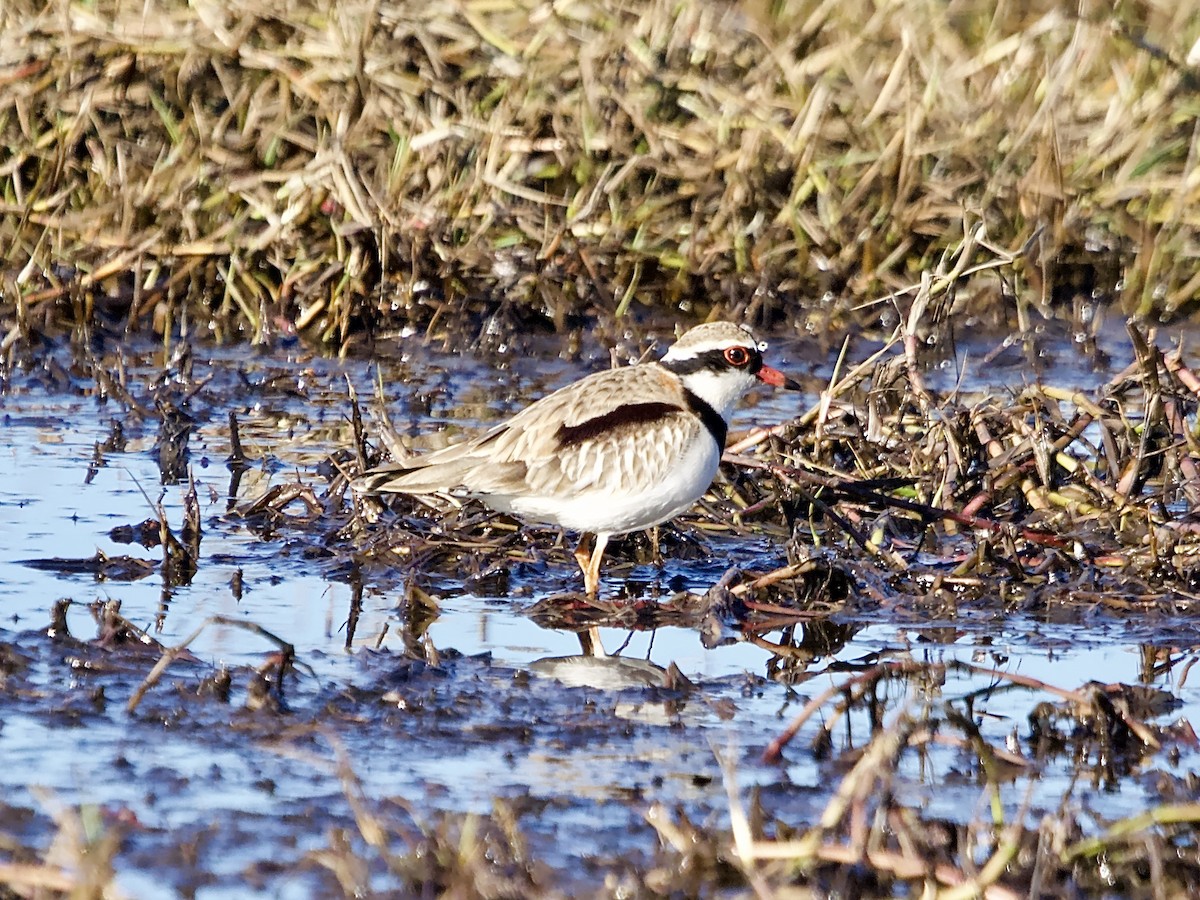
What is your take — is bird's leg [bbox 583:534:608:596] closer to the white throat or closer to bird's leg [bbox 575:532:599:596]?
bird's leg [bbox 575:532:599:596]

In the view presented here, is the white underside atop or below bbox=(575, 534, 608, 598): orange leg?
atop

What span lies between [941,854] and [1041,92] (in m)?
7.45

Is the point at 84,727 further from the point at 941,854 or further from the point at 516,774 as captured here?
the point at 941,854

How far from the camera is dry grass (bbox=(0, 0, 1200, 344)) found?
10102 millimetres

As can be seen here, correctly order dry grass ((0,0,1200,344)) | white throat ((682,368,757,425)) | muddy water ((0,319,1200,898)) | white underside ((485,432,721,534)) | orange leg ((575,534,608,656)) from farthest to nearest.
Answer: dry grass ((0,0,1200,344)), white throat ((682,368,757,425)), white underside ((485,432,721,534)), orange leg ((575,534,608,656)), muddy water ((0,319,1200,898))

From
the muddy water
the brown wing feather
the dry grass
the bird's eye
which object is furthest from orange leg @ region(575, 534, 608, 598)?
the dry grass

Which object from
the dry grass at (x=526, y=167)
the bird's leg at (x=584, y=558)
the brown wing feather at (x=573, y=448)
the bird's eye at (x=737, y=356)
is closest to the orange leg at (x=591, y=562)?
the bird's leg at (x=584, y=558)

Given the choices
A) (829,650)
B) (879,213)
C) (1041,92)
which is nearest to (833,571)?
(829,650)

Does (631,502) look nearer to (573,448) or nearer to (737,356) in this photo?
(573,448)

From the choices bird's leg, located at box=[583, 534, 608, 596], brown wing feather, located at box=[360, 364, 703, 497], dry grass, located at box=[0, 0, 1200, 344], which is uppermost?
dry grass, located at box=[0, 0, 1200, 344]

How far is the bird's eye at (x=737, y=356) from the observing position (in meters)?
7.02

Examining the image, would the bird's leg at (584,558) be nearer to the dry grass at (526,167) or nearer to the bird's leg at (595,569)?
the bird's leg at (595,569)

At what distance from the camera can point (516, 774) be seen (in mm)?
4918

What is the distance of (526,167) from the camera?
413 inches
